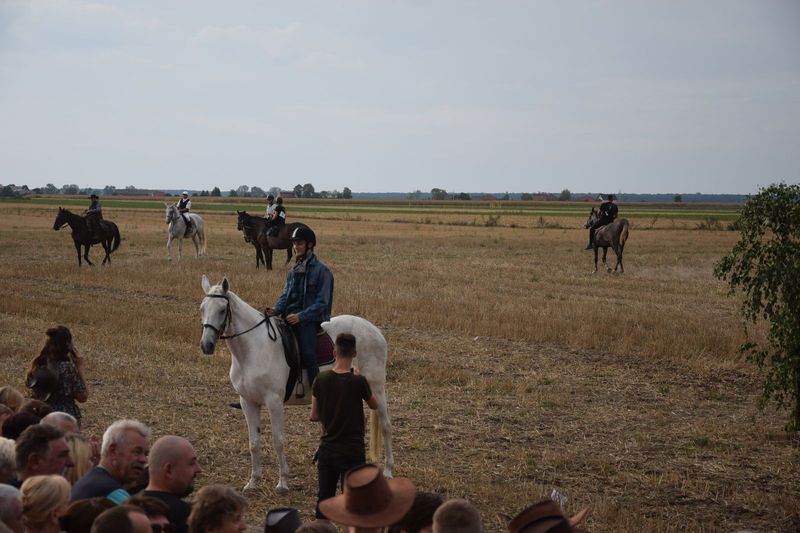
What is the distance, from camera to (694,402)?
1304 cm

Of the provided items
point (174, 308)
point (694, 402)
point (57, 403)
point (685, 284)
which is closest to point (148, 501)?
point (57, 403)

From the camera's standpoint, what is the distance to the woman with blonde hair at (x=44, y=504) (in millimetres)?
4484

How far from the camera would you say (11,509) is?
4328mm

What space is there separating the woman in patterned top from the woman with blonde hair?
4.11m

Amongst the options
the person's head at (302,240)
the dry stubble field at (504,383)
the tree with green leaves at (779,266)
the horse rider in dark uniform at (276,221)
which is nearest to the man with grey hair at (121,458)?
the dry stubble field at (504,383)

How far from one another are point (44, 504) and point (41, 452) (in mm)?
929

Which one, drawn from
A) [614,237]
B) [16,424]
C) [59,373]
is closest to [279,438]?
[59,373]

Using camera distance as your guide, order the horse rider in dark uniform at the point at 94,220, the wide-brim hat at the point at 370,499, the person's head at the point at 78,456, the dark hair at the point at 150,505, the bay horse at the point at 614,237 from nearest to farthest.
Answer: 1. the dark hair at the point at 150,505
2. the wide-brim hat at the point at 370,499
3. the person's head at the point at 78,456
4. the horse rider in dark uniform at the point at 94,220
5. the bay horse at the point at 614,237

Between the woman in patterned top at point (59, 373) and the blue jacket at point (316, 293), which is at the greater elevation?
the blue jacket at point (316, 293)

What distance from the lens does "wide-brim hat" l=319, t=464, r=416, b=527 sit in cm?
504

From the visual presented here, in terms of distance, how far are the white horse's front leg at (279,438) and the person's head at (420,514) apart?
4.19 m

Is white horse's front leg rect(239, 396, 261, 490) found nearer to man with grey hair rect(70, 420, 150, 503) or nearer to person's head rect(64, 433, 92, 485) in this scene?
person's head rect(64, 433, 92, 485)

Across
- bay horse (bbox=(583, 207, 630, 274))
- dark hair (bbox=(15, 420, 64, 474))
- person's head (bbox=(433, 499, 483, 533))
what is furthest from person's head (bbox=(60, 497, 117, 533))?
bay horse (bbox=(583, 207, 630, 274))

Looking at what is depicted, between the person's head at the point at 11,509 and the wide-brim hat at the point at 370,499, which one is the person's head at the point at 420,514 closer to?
the wide-brim hat at the point at 370,499
